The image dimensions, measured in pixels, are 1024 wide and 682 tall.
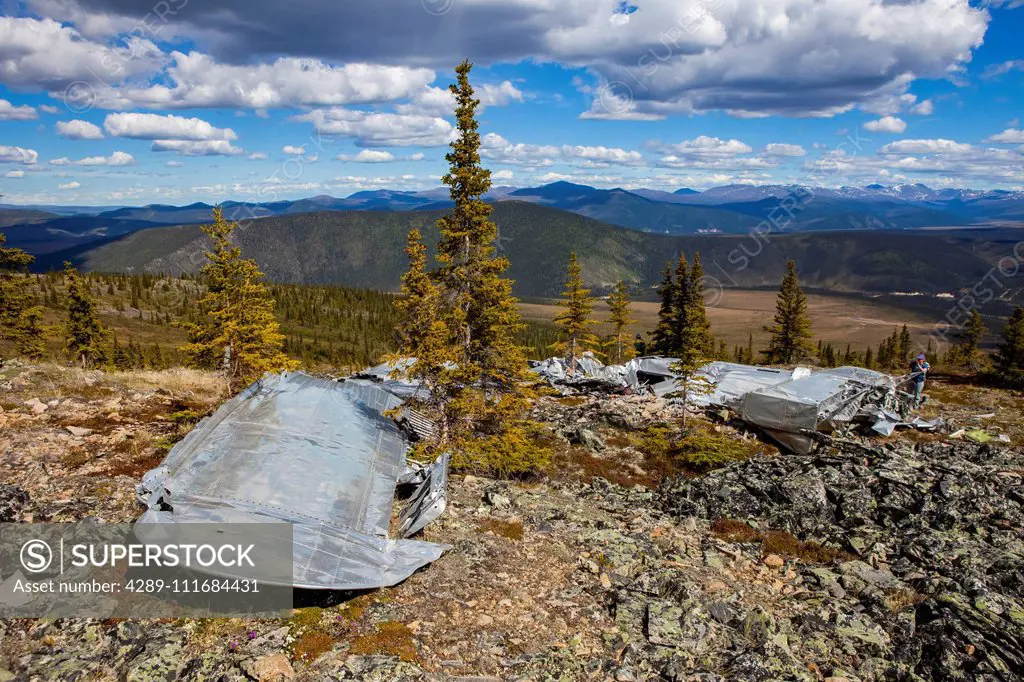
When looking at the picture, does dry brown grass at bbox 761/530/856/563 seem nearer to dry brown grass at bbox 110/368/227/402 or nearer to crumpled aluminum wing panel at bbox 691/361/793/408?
crumpled aluminum wing panel at bbox 691/361/793/408

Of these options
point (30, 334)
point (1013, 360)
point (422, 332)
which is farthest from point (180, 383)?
point (1013, 360)

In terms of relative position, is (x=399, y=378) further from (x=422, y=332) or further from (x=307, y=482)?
(x=307, y=482)

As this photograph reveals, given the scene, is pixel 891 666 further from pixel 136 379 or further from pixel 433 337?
pixel 136 379

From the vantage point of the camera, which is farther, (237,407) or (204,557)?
(237,407)

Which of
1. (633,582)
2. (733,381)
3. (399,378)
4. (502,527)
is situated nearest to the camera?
(633,582)

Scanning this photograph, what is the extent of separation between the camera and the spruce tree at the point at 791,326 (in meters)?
57.7

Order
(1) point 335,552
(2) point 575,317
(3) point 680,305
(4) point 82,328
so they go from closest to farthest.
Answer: (1) point 335,552 < (2) point 575,317 < (4) point 82,328 < (3) point 680,305

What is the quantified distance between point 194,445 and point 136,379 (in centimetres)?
1661

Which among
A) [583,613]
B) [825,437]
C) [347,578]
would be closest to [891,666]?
[583,613]

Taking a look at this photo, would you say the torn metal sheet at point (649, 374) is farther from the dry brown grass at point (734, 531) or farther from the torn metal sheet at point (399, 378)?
the dry brown grass at point (734, 531)

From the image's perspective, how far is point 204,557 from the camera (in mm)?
9211

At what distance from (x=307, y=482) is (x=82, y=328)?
48234 millimetres

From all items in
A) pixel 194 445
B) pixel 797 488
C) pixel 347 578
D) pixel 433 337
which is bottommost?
pixel 797 488

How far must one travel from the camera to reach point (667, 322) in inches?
2057
